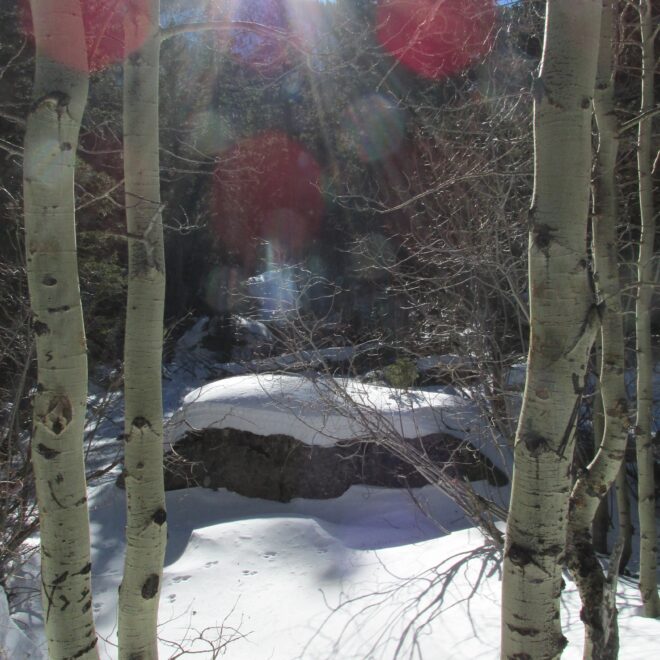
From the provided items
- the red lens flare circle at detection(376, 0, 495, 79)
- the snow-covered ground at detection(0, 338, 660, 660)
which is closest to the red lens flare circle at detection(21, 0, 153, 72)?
the red lens flare circle at detection(376, 0, 495, 79)

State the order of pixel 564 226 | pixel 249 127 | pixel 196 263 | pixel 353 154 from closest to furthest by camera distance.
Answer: pixel 564 226 → pixel 353 154 → pixel 249 127 → pixel 196 263

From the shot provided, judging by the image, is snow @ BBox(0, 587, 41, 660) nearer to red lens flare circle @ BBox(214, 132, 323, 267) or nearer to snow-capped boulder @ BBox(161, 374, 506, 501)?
snow-capped boulder @ BBox(161, 374, 506, 501)

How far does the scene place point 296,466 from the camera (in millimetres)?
8273

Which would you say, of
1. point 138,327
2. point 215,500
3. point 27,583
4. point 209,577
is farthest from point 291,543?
point 138,327

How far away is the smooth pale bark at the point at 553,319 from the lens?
71.7 inches

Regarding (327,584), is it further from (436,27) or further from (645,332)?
(436,27)

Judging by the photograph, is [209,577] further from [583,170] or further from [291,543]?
[583,170]

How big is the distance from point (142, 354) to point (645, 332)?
10.5 ft

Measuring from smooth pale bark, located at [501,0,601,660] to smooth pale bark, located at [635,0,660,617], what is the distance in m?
2.36

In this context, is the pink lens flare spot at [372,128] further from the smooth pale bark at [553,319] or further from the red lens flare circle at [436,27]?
the smooth pale bark at [553,319]

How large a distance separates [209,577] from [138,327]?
3.95m

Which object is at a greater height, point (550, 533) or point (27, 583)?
point (550, 533)

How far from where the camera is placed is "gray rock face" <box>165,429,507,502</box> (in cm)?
797

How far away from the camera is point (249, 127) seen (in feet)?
52.4
